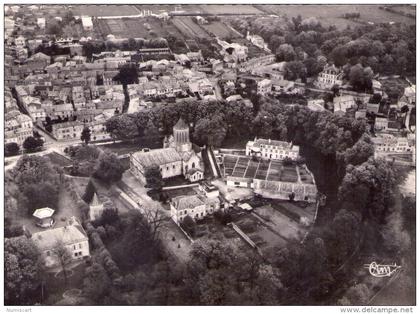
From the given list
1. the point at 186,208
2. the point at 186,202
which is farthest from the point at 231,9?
the point at 186,208

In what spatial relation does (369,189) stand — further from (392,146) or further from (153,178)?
(153,178)

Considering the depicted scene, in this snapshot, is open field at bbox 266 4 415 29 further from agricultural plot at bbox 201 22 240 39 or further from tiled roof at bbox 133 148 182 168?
tiled roof at bbox 133 148 182 168

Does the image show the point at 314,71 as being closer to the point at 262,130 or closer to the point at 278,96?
the point at 278,96

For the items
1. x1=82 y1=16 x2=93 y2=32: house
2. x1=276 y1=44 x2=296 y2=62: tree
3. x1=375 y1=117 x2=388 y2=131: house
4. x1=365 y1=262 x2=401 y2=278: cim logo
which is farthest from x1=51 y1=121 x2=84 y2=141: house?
x1=365 y1=262 x2=401 y2=278: cim logo

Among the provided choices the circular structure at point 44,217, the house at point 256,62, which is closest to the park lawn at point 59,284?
the circular structure at point 44,217

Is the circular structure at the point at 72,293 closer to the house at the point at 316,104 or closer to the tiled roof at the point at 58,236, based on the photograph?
the tiled roof at the point at 58,236

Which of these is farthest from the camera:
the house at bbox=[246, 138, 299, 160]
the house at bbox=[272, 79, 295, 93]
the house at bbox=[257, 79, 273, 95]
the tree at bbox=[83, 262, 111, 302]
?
the house at bbox=[272, 79, 295, 93]
